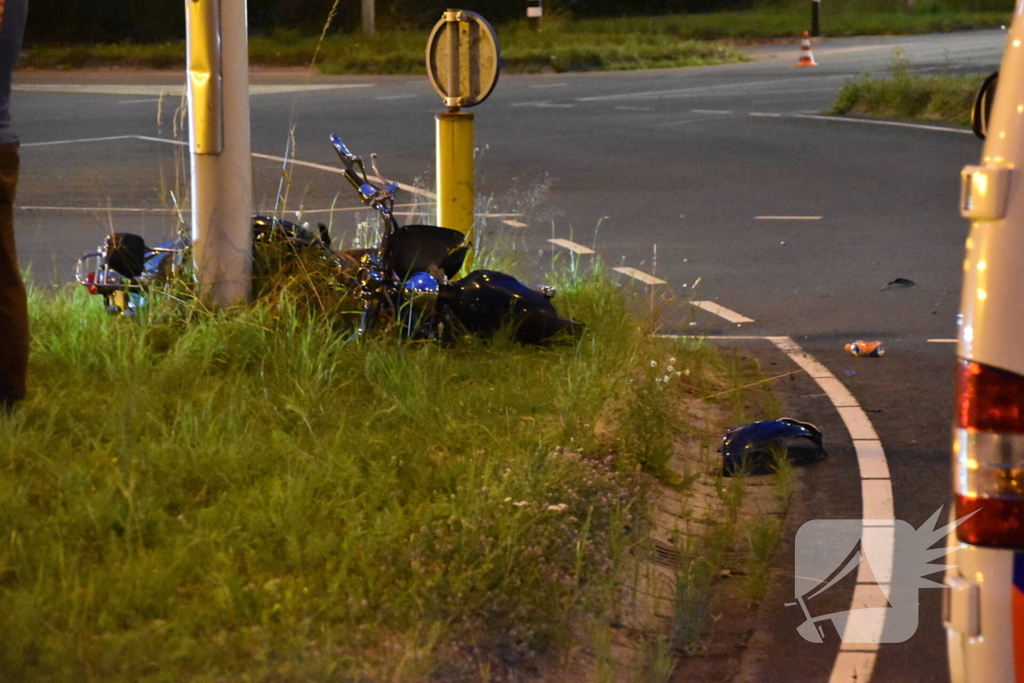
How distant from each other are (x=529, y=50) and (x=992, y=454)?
30330 mm

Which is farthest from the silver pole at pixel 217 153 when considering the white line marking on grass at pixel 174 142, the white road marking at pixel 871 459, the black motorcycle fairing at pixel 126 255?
the white line marking on grass at pixel 174 142

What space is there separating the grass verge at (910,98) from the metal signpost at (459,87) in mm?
13400

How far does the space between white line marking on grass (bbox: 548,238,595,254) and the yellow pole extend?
2.58 metres

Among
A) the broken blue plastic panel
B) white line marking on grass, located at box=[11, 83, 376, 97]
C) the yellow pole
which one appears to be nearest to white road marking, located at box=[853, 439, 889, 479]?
the broken blue plastic panel

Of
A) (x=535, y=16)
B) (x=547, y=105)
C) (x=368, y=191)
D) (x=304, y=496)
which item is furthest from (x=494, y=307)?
(x=535, y=16)

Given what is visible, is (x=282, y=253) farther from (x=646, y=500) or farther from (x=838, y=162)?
(x=838, y=162)

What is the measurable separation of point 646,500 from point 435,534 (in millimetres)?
1178

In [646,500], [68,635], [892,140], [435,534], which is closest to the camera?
[68,635]

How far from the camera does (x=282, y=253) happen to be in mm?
7027

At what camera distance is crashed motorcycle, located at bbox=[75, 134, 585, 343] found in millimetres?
6695

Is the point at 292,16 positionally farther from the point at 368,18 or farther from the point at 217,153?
the point at 217,153

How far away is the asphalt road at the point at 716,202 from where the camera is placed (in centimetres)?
642

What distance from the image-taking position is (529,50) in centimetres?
3222

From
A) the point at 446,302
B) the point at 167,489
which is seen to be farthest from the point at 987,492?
the point at 446,302
